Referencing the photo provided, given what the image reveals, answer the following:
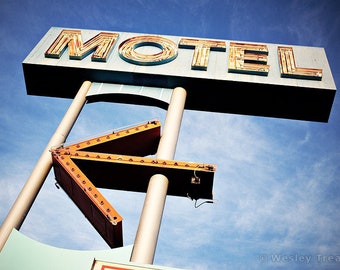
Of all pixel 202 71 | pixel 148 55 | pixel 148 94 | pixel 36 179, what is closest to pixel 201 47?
pixel 202 71

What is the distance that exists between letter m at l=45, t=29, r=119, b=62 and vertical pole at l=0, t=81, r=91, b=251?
79.3 inches

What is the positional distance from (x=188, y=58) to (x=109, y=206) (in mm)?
7903

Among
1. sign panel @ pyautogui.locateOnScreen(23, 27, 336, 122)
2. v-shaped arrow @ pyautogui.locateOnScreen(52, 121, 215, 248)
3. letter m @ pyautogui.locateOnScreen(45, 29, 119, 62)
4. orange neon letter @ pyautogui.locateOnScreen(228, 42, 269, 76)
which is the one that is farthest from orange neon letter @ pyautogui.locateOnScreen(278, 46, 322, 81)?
letter m @ pyautogui.locateOnScreen(45, 29, 119, 62)

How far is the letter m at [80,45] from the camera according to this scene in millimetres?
15422

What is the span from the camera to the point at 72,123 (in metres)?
13.3

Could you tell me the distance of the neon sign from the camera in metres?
14.6

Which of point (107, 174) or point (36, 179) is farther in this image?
point (36, 179)

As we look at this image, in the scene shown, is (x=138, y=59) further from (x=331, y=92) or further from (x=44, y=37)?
(x=331, y=92)

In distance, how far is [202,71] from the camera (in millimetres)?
14734

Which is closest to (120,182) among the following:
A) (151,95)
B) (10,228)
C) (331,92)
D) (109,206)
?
(109,206)

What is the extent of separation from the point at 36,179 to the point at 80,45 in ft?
22.5

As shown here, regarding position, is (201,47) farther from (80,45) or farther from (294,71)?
(80,45)

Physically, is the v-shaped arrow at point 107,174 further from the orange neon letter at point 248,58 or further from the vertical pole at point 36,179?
the orange neon letter at point 248,58

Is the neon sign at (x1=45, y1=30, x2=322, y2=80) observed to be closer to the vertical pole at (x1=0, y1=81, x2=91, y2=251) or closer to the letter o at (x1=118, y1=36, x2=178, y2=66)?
the letter o at (x1=118, y1=36, x2=178, y2=66)
